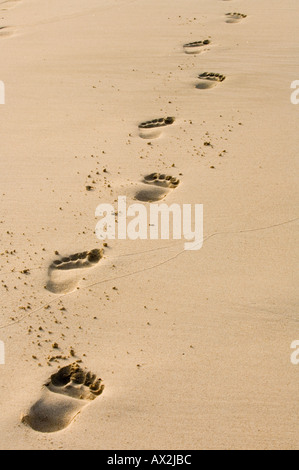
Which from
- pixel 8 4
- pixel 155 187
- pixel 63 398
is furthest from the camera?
pixel 8 4

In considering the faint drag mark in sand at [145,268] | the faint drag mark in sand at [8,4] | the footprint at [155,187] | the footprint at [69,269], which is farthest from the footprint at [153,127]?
the faint drag mark in sand at [8,4]

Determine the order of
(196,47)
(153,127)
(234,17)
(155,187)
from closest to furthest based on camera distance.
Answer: (155,187) < (153,127) < (196,47) < (234,17)

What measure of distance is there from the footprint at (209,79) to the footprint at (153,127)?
645mm

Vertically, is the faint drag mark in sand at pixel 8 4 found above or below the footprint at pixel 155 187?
below

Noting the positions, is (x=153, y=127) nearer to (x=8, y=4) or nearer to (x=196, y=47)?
(x=196, y=47)

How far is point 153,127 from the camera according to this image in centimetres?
480

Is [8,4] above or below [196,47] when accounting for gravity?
below

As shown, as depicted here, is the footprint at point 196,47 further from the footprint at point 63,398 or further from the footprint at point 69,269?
the footprint at point 63,398

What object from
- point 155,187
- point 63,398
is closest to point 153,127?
point 155,187

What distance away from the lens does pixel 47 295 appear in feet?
11.0

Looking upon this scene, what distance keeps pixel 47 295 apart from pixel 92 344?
436mm

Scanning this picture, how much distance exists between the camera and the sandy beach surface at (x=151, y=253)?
2725mm

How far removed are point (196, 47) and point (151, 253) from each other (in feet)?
9.92
